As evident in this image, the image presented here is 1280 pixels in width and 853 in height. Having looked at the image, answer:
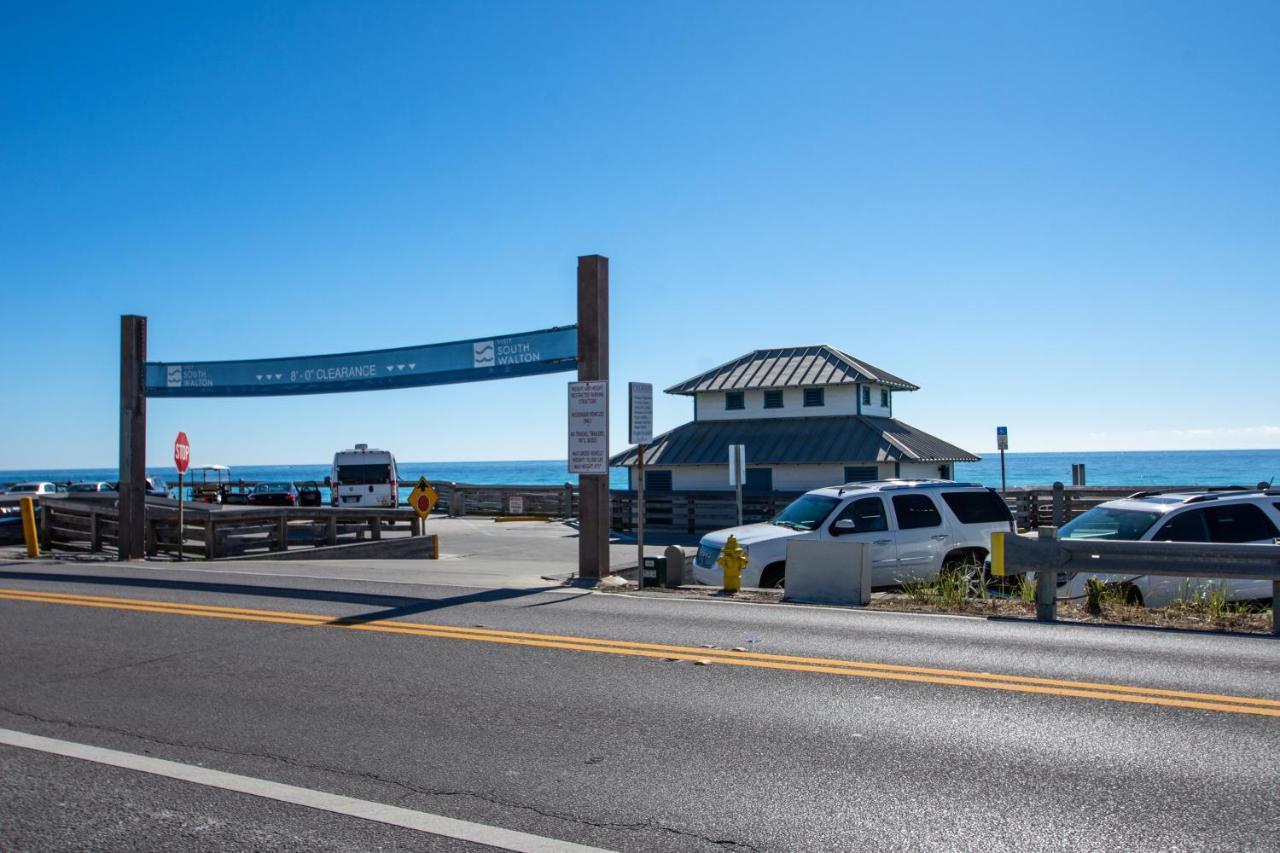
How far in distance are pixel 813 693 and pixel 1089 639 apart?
3450 mm

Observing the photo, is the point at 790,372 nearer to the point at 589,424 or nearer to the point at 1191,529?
the point at 589,424

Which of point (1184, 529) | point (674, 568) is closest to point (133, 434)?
point (674, 568)

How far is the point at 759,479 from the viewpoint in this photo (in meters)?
34.1

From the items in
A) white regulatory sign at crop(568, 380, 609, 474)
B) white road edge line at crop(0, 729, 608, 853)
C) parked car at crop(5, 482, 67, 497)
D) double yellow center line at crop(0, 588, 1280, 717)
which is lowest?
white road edge line at crop(0, 729, 608, 853)

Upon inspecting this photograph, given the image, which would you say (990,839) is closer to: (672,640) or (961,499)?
(672,640)

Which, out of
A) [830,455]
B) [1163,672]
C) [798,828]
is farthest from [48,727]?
[830,455]

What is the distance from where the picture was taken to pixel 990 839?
4.44 m

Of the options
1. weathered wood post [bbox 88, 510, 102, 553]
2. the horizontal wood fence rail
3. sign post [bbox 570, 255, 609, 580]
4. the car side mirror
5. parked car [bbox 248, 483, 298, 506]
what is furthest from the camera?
parked car [bbox 248, 483, 298, 506]

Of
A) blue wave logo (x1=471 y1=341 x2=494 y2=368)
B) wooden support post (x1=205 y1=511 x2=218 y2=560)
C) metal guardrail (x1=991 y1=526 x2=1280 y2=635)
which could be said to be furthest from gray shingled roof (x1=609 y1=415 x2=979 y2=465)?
metal guardrail (x1=991 y1=526 x2=1280 y2=635)

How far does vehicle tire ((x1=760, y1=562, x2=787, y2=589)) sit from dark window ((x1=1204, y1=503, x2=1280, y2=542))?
5156mm

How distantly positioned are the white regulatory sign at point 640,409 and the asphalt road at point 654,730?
4.56m

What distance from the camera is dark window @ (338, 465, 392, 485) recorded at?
108ft

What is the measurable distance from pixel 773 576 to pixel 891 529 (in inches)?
71.6

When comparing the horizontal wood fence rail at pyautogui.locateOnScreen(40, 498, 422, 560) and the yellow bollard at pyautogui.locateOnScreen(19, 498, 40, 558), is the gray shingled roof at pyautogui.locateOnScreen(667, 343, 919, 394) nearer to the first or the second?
the horizontal wood fence rail at pyautogui.locateOnScreen(40, 498, 422, 560)
